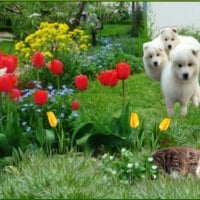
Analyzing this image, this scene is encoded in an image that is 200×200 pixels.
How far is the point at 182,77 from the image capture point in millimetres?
6543

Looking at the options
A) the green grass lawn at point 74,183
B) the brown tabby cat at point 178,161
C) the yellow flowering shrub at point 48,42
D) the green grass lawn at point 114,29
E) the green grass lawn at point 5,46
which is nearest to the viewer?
the green grass lawn at point 74,183

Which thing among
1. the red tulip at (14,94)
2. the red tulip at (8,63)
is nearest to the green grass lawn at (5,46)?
the red tulip at (14,94)

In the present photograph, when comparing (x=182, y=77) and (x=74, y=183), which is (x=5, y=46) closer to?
(x=182, y=77)

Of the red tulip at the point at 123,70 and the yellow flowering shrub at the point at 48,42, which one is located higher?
the red tulip at the point at 123,70

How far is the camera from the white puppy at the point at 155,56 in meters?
7.07

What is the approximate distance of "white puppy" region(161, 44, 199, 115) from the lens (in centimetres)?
629

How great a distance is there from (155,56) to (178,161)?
2.00 m

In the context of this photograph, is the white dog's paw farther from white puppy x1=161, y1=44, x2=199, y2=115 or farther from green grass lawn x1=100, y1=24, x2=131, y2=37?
green grass lawn x1=100, y1=24, x2=131, y2=37

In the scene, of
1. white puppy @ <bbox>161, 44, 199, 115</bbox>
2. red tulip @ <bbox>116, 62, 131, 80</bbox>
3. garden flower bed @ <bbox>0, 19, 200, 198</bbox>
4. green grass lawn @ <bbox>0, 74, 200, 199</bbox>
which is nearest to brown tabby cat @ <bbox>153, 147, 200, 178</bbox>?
garden flower bed @ <bbox>0, 19, 200, 198</bbox>

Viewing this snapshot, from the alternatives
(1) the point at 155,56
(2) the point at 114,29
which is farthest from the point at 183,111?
(2) the point at 114,29

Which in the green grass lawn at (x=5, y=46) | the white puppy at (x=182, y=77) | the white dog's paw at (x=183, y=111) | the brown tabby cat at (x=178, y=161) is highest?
the white puppy at (x=182, y=77)

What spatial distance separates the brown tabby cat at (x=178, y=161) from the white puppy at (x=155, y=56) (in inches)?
73.9

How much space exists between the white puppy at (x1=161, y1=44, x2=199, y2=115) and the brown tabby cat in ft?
4.00

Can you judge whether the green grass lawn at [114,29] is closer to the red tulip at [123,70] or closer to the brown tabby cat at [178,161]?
the red tulip at [123,70]
